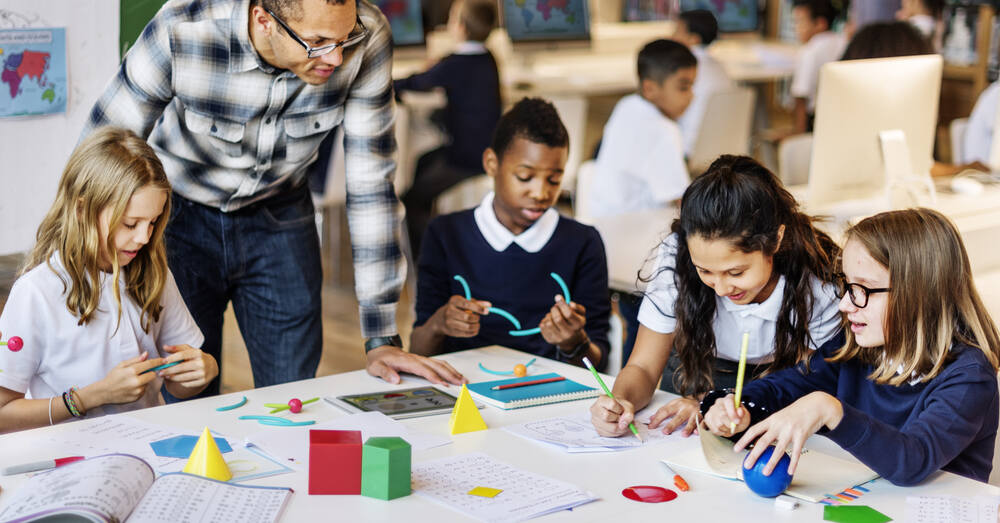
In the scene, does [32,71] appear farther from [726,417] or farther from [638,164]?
[638,164]

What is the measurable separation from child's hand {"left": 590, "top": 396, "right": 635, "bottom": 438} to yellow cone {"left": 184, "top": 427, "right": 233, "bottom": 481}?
0.56 meters

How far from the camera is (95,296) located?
1.83 meters

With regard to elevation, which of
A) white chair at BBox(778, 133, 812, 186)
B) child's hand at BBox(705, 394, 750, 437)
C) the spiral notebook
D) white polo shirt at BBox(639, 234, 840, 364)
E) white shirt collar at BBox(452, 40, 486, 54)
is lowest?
the spiral notebook

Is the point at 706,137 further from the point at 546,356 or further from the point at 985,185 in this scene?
the point at 546,356

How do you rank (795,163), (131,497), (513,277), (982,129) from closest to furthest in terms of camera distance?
1. (131,497)
2. (513,277)
3. (795,163)
4. (982,129)

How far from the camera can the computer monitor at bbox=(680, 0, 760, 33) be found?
7.28m

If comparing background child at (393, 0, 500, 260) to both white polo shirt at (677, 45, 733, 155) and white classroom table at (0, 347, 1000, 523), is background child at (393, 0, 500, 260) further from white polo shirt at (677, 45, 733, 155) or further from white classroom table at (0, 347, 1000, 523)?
white classroom table at (0, 347, 1000, 523)

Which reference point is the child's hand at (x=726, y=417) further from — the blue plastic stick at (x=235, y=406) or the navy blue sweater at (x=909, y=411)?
the blue plastic stick at (x=235, y=406)

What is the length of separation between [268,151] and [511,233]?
A: 638mm

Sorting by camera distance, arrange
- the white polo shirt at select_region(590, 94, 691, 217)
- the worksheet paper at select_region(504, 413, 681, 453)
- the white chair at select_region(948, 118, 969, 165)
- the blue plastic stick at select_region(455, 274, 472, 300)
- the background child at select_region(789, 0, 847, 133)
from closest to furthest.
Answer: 1. the worksheet paper at select_region(504, 413, 681, 453)
2. the blue plastic stick at select_region(455, 274, 472, 300)
3. the white polo shirt at select_region(590, 94, 691, 217)
4. the white chair at select_region(948, 118, 969, 165)
5. the background child at select_region(789, 0, 847, 133)

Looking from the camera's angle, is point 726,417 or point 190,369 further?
point 190,369

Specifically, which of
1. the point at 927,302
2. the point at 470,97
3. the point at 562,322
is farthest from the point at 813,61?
the point at 927,302

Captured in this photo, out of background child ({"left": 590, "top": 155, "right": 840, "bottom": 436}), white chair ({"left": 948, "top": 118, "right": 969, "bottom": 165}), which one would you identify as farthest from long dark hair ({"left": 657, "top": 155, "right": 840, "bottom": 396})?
white chair ({"left": 948, "top": 118, "right": 969, "bottom": 165})

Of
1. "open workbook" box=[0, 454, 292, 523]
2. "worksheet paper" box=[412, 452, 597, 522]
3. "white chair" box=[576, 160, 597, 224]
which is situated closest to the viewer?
"open workbook" box=[0, 454, 292, 523]
